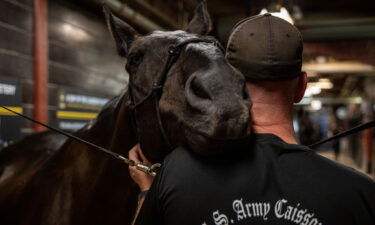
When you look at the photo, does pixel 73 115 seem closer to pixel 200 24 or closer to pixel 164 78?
pixel 200 24

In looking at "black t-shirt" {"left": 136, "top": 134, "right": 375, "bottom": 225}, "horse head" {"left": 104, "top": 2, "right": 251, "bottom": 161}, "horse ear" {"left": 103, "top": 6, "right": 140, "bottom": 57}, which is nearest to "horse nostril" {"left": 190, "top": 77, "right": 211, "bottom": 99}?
"horse head" {"left": 104, "top": 2, "right": 251, "bottom": 161}

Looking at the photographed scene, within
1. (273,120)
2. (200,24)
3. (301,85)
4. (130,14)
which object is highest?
(130,14)

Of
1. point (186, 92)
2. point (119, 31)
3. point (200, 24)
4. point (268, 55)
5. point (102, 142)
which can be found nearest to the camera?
point (268, 55)

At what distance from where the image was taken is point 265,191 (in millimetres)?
1097

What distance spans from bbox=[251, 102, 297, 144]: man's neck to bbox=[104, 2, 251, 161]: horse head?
0.05 metres

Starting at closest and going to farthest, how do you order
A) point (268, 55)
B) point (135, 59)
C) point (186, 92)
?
point (268, 55), point (186, 92), point (135, 59)

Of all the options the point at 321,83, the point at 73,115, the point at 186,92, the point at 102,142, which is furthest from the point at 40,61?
the point at 321,83

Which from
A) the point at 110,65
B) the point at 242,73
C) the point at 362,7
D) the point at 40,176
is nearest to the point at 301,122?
the point at 362,7

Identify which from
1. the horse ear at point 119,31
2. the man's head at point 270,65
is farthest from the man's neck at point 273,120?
the horse ear at point 119,31

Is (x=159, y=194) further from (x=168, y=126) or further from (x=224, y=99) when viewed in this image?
(x=168, y=126)

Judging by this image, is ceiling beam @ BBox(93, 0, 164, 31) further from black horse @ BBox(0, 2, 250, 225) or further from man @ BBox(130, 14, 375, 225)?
man @ BBox(130, 14, 375, 225)

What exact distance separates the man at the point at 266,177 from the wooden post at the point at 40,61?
351cm

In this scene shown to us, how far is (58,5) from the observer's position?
4805mm

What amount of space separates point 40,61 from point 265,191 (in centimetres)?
383
